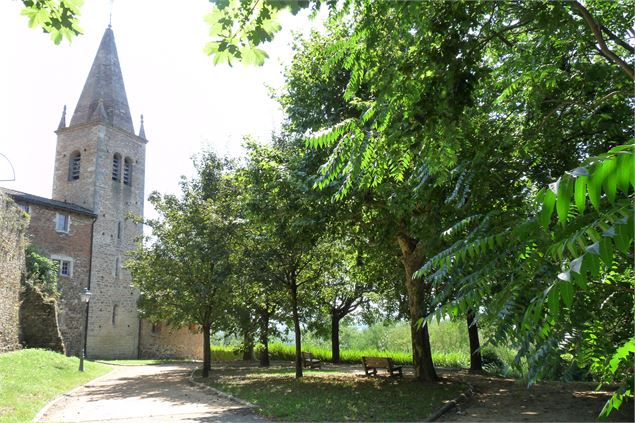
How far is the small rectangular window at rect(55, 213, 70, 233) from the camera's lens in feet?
Answer: 114

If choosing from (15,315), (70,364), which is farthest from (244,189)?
(15,315)

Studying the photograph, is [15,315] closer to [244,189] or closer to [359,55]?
[244,189]

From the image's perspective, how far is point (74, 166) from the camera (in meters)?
41.8

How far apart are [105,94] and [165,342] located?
22.4m

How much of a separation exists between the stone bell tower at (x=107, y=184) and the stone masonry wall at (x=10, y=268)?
12.6 meters

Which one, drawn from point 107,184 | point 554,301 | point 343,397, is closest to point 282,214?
point 343,397

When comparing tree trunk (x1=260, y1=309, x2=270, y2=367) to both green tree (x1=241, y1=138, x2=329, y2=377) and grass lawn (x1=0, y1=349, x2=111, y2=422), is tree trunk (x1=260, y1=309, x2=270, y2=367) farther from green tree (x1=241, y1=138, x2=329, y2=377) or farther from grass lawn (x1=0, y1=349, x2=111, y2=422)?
grass lawn (x1=0, y1=349, x2=111, y2=422)

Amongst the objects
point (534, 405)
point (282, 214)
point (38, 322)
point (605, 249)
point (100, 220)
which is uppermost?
point (100, 220)

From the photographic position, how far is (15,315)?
73.8 feet

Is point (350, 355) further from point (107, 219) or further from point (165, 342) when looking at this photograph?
point (107, 219)

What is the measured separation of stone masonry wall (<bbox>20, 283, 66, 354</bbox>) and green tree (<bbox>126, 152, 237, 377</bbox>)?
22.3 feet

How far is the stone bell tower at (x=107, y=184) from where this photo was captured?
3744cm

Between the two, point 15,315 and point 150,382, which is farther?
point 15,315

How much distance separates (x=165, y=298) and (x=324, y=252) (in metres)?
7.54
